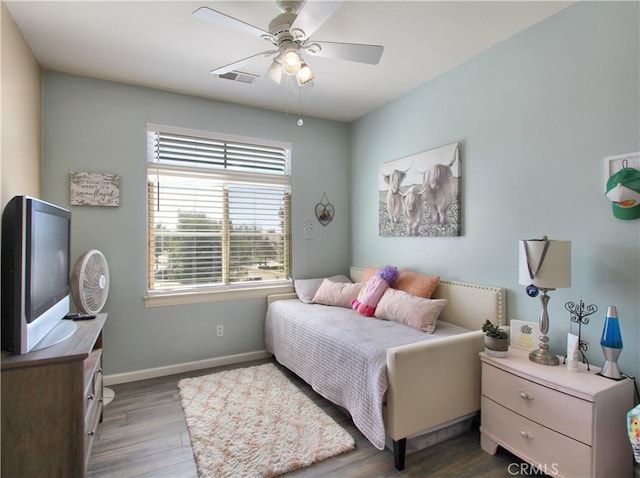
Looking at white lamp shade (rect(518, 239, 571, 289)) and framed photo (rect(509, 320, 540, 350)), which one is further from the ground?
white lamp shade (rect(518, 239, 571, 289))

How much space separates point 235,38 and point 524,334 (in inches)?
107

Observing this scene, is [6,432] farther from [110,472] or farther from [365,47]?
[365,47]

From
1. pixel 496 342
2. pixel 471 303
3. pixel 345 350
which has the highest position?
pixel 471 303

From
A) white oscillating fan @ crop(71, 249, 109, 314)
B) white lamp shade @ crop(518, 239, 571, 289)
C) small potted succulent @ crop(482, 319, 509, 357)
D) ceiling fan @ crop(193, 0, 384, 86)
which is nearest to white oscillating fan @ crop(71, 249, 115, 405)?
white oscillating fan @ crop(71, 249, 109, 314)

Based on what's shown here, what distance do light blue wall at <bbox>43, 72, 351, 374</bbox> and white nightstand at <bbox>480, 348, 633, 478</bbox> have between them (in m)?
2.36

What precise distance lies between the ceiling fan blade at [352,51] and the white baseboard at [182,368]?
112 inches

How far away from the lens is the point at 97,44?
2357mm

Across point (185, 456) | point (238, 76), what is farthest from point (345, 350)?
point (238, 76)

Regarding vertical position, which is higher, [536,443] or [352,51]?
[352,51]

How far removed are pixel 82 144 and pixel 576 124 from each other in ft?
11.9

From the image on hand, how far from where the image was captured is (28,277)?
152 cm

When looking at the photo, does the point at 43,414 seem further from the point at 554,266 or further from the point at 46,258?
the point at 554,266

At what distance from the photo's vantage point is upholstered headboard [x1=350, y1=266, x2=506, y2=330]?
2364 mm

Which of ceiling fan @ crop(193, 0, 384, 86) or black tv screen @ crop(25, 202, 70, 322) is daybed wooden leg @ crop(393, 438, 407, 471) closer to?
black tv screen @ crop(25, 202, 70, 322)
